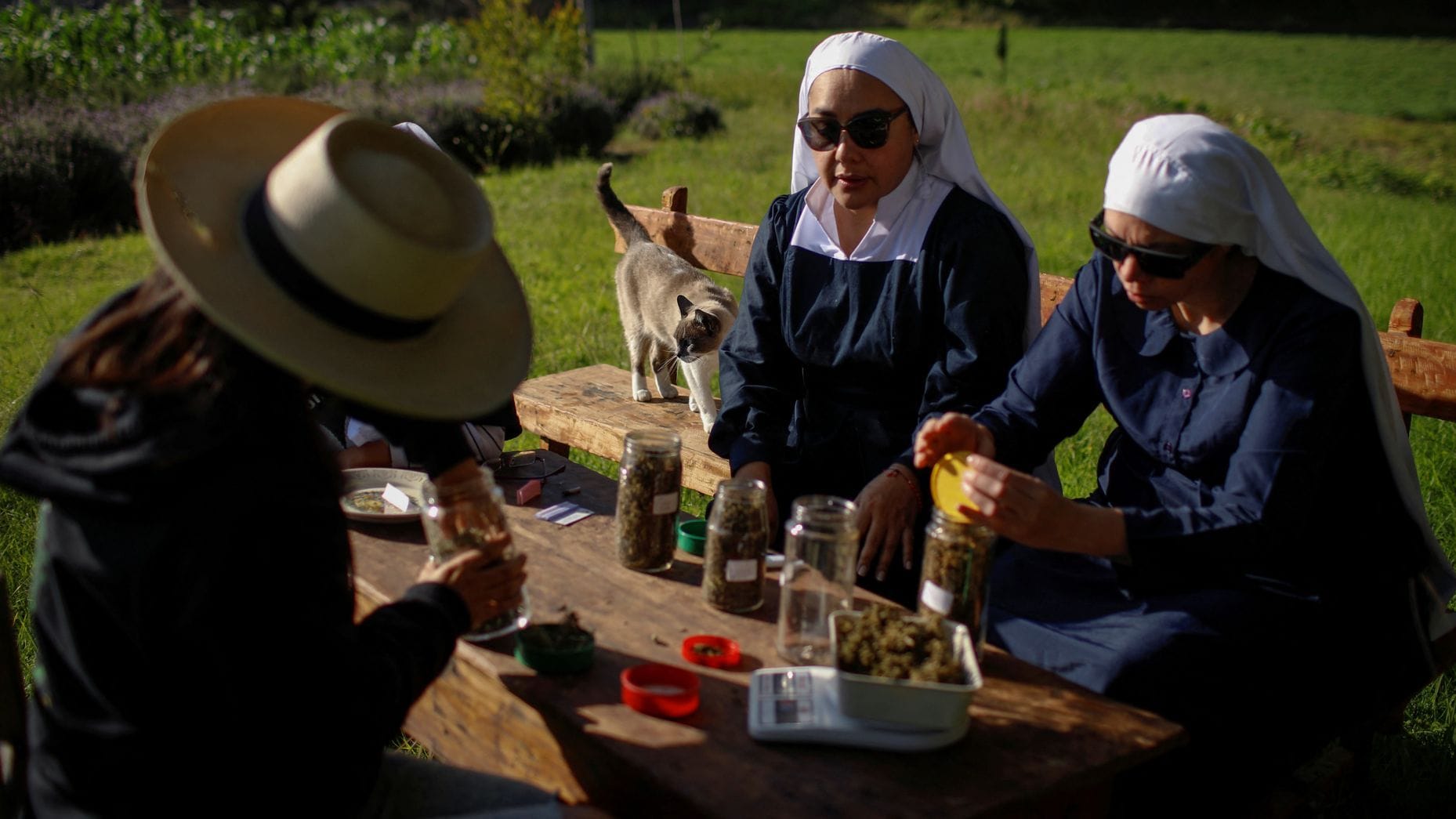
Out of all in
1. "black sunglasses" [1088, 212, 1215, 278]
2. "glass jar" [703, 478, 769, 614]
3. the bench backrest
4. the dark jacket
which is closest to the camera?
the dark jacket

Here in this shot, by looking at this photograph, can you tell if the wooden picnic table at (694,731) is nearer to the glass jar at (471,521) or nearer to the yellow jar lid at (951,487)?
the glass jar at (471,521)

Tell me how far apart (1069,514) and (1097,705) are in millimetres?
385

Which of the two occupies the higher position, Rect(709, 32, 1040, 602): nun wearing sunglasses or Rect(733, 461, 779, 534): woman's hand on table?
Rect(709, 32, 1040, 602): nun wearing sunglasses

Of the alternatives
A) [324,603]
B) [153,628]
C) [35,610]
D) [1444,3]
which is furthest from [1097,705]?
[1444,3]

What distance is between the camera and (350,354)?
173 centimetres

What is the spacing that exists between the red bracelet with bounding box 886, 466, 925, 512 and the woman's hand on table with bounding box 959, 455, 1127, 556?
2.32 ft

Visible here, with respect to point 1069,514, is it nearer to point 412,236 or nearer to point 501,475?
point 412,236

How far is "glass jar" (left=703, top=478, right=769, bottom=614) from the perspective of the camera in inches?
92.4

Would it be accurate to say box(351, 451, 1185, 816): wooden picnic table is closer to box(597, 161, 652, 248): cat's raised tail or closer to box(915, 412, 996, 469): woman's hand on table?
box(915, 412, 996, 469): woman's hand on table

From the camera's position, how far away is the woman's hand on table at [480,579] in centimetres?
204

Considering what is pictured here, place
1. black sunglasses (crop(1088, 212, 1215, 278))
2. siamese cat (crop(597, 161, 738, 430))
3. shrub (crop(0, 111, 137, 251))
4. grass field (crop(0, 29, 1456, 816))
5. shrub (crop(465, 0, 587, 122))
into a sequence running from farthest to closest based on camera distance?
shrub (crop(465, 0, 587, 122)) → shrub (crop(0, 111, 137, 251)) → grass field (crop(0, 29, 1456, 816)) → siamese cat (crop(597, 161, 738, 430)) → black sunglasses (crop(1088, 212, 1215, 278))

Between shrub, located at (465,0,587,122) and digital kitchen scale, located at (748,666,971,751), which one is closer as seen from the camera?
digital kitchen scale, located at (748,666,971,751)

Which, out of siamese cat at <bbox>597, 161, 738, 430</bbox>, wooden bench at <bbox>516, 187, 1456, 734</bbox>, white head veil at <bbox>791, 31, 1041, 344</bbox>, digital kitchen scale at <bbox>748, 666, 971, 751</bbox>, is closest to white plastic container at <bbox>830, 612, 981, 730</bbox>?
digital kitchen scale at <bbox>748, 666, 971, 751</bbox>

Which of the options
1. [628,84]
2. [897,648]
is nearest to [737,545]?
[897,648]
